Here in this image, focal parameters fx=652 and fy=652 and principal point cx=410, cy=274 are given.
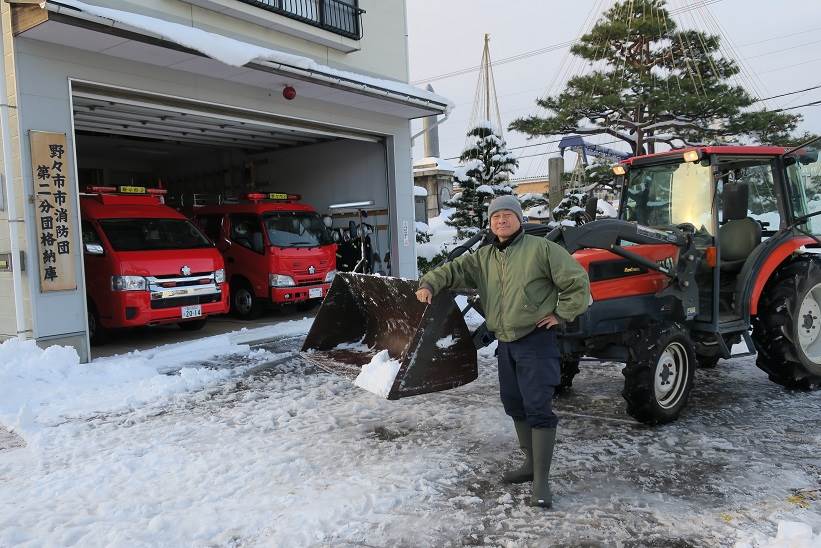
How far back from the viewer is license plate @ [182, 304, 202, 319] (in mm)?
9094

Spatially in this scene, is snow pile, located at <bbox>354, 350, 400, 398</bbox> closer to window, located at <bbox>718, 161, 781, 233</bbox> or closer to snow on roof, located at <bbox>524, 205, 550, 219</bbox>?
window, located at <bbox>718, 161, 781, 233</bbox>

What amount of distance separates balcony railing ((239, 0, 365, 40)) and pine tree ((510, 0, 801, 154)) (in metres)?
6.90

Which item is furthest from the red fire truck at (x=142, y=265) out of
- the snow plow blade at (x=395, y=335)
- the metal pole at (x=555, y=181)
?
the metal pole at (x=555, y=181)

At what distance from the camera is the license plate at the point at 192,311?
909 cm

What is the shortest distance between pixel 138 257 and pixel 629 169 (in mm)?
6394

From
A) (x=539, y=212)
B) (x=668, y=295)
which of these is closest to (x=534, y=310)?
(x=668, y=295)

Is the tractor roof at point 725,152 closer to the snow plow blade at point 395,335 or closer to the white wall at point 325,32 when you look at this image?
the snow plow blade at point 395,335

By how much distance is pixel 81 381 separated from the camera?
658cm

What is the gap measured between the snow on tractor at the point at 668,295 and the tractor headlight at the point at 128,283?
12.6 ft

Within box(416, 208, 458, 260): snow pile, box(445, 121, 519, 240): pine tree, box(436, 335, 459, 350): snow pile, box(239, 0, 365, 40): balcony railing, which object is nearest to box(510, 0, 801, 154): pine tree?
box(445, 121, 519, 240): pine tree

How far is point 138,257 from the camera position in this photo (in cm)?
886

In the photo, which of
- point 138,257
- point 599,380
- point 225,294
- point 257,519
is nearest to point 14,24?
point 138,257

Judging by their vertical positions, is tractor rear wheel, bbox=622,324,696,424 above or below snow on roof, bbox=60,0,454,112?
below

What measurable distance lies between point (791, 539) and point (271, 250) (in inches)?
365
